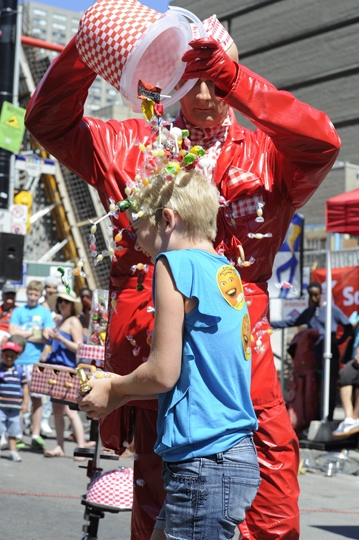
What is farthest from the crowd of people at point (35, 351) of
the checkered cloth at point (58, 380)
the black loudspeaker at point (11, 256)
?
the checkered cloth at point (58, 380)

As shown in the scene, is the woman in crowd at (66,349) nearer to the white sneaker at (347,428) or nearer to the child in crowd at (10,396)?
the child in crowd at (10,396)

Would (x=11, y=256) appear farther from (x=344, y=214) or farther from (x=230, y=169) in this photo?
(x=230, y=169)

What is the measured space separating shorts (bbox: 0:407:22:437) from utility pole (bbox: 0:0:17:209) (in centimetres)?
300

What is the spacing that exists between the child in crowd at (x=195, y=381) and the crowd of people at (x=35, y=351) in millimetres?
5796

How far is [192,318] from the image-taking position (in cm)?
228

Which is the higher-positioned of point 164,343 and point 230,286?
point 230,286

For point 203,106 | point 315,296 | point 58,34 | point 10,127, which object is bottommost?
point 315,296

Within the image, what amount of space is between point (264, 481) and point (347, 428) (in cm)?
586

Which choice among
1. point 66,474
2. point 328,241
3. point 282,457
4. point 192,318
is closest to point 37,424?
point 66,474

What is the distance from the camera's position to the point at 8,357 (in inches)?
331

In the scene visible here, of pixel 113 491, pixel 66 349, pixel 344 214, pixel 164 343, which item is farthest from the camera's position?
pixel 66 349

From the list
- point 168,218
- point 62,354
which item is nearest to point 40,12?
point 62,354

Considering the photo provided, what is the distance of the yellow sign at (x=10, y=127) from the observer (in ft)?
33.4

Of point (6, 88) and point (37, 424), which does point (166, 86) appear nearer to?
point (37, 424)
